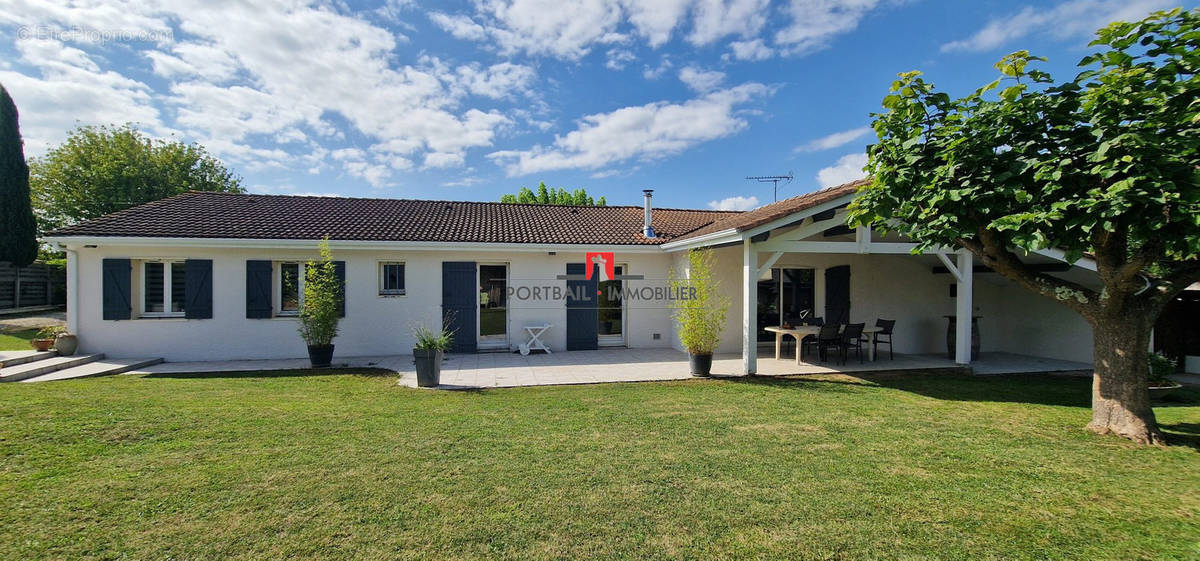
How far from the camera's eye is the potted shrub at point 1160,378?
691cm

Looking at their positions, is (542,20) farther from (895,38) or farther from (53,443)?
(53,443)

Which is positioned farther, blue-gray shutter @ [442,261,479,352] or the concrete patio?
blue-gray shutter @ [442,261,479,352]

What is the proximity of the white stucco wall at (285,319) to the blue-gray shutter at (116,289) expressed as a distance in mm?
141

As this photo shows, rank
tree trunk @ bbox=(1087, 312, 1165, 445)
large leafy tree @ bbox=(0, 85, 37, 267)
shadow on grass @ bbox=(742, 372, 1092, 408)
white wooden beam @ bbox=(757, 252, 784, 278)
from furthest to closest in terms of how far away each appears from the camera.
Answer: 1. large leafy tree @ bbox=(0, 85, 37, 267)
2. white wooden beam @ bbox=(757, 252, 784, 278)
3. shadow on grass @ bbox=(742, 372, 1092, 408)
4. tree trunk @ bbox=(1087, 312, 1165, 445)

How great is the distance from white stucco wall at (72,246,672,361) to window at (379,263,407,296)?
0.53ft

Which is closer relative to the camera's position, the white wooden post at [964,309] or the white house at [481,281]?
the white wooden post at [964,309]

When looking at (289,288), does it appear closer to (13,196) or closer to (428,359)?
(428,359)

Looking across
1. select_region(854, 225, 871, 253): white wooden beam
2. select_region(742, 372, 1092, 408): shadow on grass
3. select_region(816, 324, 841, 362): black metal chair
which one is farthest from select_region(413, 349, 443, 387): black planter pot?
select_region(854, 225, 871, 253): white wooden beam

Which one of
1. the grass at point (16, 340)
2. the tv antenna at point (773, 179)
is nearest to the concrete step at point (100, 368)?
the grass at point (16, 340)

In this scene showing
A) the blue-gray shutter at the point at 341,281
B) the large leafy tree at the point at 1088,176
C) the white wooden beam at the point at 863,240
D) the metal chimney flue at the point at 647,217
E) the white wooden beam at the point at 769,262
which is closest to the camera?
the large leafy tree at the point at 1088,176

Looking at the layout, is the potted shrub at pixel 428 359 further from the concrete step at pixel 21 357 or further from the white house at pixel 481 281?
the concrete step at pixel 21 357

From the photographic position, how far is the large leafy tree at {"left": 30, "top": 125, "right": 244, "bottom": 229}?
2098 centimetres

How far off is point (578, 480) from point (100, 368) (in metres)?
10.0

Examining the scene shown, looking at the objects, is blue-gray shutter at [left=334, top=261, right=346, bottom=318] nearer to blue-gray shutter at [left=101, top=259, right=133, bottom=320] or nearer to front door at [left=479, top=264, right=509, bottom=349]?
front door at [left=479, top=264, right=509, bottom=349]
